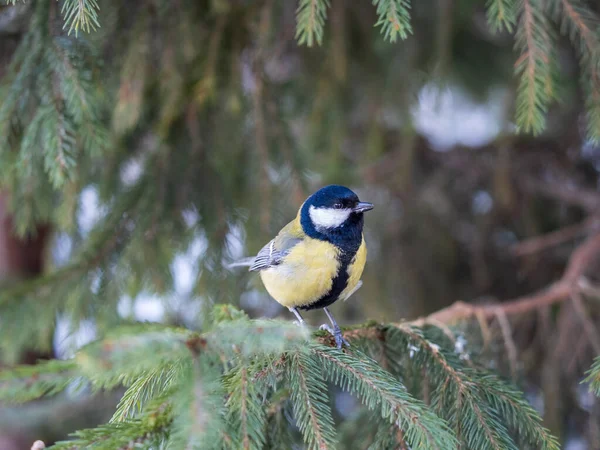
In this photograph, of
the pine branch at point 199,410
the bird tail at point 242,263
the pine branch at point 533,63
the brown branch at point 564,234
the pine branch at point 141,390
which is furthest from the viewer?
the brown branch at point 564,234

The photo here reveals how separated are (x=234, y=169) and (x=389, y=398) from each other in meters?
1.70

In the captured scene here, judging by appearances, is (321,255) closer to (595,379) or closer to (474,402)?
(474,402)

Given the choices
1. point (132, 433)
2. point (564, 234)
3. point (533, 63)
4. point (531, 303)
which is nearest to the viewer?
point (132, 433)

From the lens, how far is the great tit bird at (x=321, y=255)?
2213 mm

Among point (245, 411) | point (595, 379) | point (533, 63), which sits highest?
point (533, 63)

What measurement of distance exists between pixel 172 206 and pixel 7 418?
6.52ft

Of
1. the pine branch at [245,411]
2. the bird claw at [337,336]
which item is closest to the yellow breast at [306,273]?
the bird claw at [337,336]

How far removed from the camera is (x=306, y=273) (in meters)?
2.22

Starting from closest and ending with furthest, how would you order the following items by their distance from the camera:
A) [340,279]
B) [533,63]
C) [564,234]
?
[533,63], [340,279], [564,234]

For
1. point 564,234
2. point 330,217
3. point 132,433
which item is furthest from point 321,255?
point 564,234

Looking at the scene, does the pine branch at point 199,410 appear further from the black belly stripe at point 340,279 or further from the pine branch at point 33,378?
the black belly stripe at point 340,279

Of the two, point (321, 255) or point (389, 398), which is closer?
point (389, 398)

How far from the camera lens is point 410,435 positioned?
142 cm

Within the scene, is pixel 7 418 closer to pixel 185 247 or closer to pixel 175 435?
pixel 185 247
